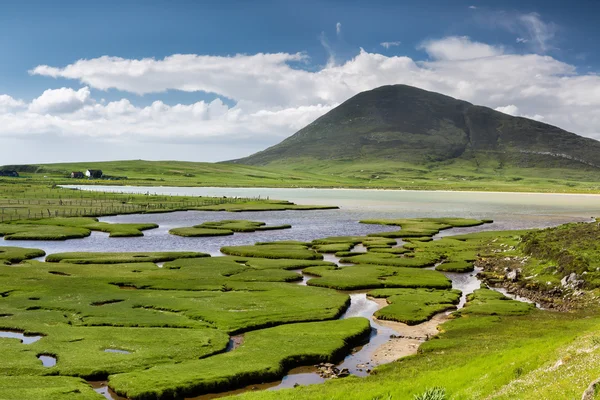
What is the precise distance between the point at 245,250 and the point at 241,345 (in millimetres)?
49575

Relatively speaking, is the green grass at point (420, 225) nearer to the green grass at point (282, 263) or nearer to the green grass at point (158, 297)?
the green grass at point (282, 263)

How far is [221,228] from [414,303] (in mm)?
74771

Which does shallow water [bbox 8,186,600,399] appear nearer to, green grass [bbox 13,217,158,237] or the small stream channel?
the small stream channel

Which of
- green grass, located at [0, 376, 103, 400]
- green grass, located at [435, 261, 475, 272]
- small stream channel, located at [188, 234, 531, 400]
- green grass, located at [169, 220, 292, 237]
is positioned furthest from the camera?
green grass, located at [169, 220, 292, 237]

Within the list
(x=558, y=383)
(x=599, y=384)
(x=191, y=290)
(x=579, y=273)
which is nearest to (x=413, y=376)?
(x=558, y=383)

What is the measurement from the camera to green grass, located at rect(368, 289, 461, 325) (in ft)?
171

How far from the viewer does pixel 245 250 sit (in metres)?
91.8

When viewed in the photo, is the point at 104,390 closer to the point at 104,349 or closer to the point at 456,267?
the point at 104,349

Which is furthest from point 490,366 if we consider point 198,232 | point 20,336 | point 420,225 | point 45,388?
point 420,225

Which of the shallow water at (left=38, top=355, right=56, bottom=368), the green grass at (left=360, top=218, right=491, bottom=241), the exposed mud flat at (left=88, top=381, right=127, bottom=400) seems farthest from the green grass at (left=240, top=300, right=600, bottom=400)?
the green grass at (left=360, top=218, right=491, bottom=241)

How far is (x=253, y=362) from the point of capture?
38.3m

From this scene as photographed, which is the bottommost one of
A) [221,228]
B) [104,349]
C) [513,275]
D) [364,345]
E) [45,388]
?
[364,345]

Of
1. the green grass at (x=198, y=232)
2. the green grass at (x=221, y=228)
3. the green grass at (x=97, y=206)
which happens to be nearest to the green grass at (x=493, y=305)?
the green grass at (x=198, y=232)

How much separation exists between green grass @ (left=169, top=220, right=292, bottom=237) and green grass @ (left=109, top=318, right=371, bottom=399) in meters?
69.9
